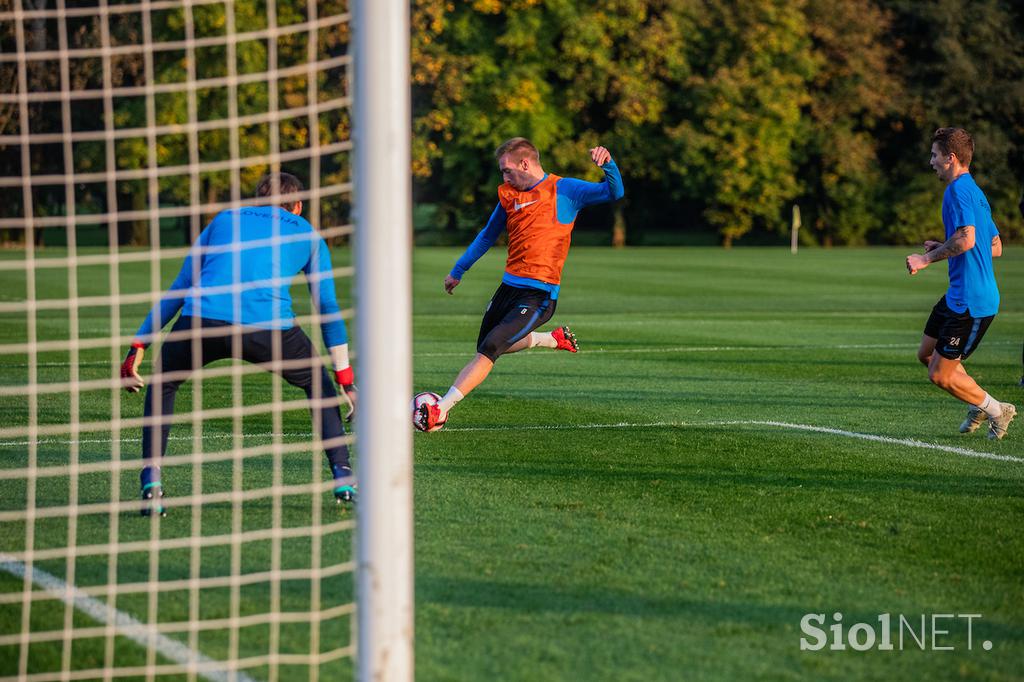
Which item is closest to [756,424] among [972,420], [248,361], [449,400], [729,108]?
[972,420]

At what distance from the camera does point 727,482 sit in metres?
7.81

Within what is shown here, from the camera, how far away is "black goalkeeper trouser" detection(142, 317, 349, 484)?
673 cm

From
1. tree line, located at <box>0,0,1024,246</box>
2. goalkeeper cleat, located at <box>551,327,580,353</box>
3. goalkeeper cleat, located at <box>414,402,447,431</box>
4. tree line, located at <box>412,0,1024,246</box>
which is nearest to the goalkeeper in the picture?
goalkeeper cleat, located at <box>414,402,447,431</box>

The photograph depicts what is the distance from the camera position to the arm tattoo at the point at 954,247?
8859mm

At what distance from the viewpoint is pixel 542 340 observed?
10656 millimetres

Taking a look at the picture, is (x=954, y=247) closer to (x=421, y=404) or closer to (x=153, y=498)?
(x=421, y=404)

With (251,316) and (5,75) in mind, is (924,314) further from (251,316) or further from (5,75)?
(5,75)

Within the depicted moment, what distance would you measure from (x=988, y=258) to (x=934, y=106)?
48105 mm

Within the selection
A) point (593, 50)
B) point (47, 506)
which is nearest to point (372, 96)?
point (47, 506)

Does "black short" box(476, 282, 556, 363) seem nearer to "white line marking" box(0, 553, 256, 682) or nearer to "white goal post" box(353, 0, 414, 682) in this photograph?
"white line marking" box(0, 553, 256, 682)

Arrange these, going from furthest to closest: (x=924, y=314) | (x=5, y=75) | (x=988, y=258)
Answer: (x=5, y=75), (x=924, y=314), (x=988, y=258)

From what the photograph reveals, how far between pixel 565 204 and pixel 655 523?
354cm

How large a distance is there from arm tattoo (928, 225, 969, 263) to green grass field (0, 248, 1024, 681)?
4.31ft

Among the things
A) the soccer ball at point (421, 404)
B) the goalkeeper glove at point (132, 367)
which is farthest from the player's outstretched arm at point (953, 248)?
the goalkeeper glove at point (132, 367)
